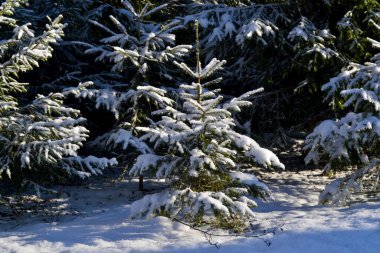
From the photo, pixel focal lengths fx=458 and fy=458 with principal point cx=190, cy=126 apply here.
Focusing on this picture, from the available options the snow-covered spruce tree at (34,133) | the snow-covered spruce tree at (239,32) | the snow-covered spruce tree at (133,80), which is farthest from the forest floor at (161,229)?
the snow-covered spruce tree at (239,32)

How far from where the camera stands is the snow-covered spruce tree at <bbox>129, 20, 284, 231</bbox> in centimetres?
573

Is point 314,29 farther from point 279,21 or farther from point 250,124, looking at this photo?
point 250,124

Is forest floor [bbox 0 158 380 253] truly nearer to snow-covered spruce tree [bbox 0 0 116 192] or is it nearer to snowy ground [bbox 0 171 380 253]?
snowy ground [bbox 0 171 380 253]

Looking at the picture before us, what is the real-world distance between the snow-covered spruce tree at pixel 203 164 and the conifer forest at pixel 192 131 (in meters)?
0.02

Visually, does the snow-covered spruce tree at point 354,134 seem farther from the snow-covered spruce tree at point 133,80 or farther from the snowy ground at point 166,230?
the snow-covered spruce tree at point 133,80

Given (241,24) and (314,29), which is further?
(241,24)

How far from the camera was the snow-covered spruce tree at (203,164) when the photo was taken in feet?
18.8

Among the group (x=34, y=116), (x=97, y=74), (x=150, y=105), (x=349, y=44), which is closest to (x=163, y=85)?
(x=150, y=105)

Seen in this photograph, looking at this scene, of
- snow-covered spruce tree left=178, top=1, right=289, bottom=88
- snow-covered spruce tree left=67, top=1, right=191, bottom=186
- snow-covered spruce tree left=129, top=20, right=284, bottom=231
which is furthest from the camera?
snow-covered spruce tree left=178, top=1, right=289, bottom=88

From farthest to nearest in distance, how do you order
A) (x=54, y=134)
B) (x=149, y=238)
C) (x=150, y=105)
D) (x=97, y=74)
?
(x=97, y=74) → (x=150, y=105) → (x=54, y=134) → (x=149, y=238)

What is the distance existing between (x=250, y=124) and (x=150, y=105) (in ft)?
7.54

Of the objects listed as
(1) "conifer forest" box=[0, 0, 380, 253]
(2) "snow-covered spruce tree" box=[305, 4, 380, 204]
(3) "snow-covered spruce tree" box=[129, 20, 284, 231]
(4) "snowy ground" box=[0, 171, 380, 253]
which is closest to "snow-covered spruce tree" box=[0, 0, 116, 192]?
(1) "conifer forest" box=[0, 0, 380, 253]

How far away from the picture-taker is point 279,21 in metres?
9.88

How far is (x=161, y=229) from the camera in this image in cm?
600
